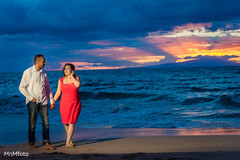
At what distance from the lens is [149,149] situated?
5746 millimetres

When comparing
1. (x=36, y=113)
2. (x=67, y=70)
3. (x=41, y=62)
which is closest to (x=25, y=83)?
(x=41, y=62)

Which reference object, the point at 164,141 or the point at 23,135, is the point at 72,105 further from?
the point at 23,135

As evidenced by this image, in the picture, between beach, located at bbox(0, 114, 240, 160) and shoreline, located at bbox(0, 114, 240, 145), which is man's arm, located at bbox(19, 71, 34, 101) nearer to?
beach, located at bbox(0, 114, 240, 160)

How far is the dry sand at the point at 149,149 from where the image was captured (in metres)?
4.86

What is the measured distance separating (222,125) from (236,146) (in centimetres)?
378

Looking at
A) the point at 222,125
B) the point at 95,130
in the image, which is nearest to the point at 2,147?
the point at 95,130

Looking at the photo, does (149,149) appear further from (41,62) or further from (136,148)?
(41,62)

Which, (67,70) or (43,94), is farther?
(67,70)

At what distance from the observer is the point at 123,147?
5.92 m

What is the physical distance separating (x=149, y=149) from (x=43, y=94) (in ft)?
7.66

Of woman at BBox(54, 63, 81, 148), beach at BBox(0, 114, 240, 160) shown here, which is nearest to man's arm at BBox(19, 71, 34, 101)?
woman at BBox(54, 63, 81, 148)

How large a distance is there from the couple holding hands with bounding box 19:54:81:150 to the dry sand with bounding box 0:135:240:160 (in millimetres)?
431

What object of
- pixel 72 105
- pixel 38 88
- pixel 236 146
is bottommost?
pixel 236 146

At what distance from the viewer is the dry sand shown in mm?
4855
